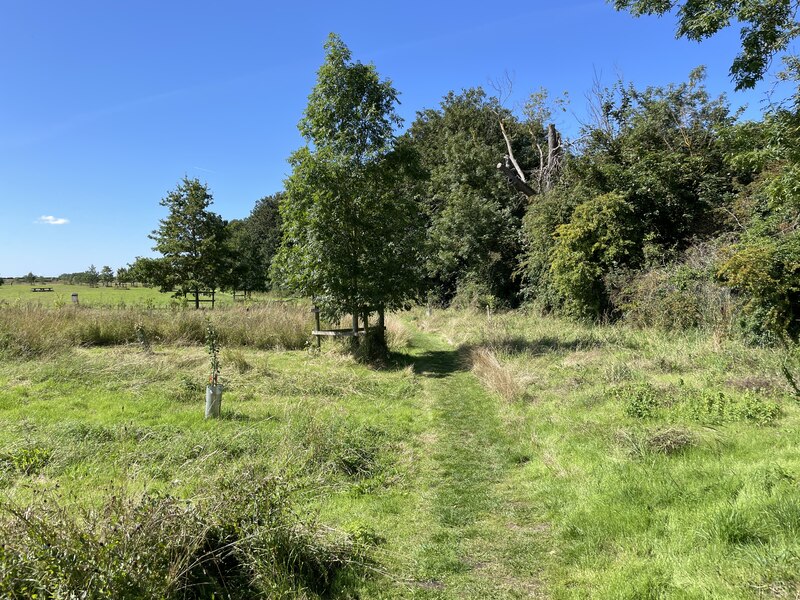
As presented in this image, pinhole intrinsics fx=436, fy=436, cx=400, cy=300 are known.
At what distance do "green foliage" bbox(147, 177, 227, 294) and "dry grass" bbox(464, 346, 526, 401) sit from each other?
22.4 metres

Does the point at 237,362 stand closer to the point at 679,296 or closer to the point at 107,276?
the point at 679,296

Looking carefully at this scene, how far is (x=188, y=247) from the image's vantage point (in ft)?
95.6

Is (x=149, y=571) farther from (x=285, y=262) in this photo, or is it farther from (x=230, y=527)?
(x=285, y=262)

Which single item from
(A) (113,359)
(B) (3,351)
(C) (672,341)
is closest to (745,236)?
(C) (672,341)

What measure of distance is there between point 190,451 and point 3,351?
423 inches

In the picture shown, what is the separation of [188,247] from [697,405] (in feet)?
97.2

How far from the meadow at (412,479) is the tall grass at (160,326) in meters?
3.48

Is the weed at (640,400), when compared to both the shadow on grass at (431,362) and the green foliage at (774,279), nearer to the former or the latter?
the green foliage at (774,279)

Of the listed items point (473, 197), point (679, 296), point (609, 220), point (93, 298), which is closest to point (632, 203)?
point (609, 220)

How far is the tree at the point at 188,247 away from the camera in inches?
1134

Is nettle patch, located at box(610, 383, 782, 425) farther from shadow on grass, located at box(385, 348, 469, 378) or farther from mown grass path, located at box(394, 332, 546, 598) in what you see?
shadow on grass, located at box(385, 348, 469, 378)

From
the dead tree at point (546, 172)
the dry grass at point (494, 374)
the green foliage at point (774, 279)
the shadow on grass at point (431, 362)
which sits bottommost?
the shadow on grass at point (431, 362)

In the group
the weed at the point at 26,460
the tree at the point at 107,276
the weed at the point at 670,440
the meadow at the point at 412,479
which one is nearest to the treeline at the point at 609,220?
the meadow at the point at 412,479

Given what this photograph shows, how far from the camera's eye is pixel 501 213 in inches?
1022
